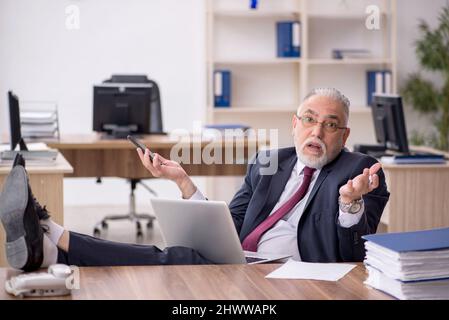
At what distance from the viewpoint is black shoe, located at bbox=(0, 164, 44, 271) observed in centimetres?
215

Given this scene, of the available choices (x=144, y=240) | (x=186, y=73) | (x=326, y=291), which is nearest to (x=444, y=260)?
(x=326, y=291)

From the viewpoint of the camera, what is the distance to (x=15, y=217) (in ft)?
7.04

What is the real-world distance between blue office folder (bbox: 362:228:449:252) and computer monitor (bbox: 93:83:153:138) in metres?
3.83

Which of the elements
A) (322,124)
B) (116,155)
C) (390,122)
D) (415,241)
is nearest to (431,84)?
(390,122)

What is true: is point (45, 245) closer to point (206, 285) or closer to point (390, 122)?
point (206, 285)

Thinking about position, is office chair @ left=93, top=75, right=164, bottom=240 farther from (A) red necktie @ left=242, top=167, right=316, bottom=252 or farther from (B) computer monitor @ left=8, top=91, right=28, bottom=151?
(A) red necktie @ left=242, top=167, right=316, bottom=252

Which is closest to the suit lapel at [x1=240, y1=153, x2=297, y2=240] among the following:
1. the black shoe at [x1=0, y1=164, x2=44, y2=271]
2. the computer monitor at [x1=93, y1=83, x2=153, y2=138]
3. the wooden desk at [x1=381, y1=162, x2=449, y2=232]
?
the black shoe at [x1=0, y1=164, x2=44, y2=271]

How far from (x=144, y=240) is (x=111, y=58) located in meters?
2.06

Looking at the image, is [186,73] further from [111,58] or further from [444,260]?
[444,260]

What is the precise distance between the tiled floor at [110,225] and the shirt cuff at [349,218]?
3.14 m

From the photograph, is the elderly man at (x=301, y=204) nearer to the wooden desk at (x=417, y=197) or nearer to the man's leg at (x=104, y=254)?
the man's leg at (x=104, y=254)

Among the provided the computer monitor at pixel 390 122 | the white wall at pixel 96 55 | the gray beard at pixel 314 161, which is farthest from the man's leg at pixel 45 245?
the white wall at pixel 96 55

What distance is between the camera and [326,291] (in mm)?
2141

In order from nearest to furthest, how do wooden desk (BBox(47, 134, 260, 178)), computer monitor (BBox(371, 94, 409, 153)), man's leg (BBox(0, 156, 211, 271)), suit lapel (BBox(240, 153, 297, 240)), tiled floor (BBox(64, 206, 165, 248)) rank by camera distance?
1. man's leg (BBox(0, 156, 211, 271))
2. suit lapel (BBox(240, 153, 297, 240))
3. computer monitor (BBox(371, 94, 409, 153))
4. wooden desk (BBox(47, 134, 260, 178))
5. tiled floor (BBox(64, 206, 165, 248))
